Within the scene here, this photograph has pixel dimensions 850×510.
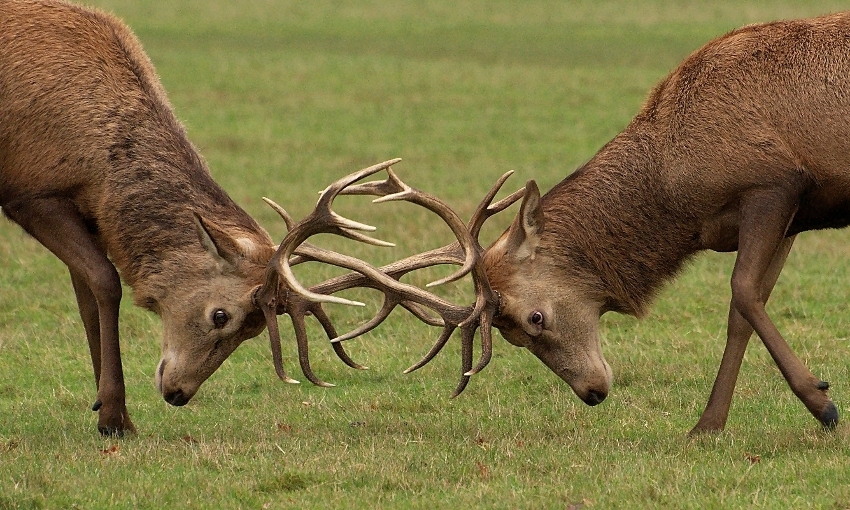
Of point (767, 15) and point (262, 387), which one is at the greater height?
point (262, 387)

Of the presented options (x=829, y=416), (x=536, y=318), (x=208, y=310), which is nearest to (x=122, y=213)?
(x=208, y=310)

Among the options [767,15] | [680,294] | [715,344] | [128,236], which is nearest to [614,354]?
[715,344]

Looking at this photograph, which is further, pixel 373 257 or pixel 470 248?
pixel 373 257

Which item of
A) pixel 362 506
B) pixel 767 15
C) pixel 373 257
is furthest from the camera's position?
pixel 767 15

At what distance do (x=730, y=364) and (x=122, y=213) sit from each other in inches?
146

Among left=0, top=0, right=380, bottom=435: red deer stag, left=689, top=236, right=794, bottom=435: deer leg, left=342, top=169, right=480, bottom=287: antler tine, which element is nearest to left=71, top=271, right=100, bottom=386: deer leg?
left=0, top=0, right=380, bottom=435: red deer stag

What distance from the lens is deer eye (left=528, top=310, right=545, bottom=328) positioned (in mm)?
8328

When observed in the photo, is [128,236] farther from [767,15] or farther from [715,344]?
[767,15]

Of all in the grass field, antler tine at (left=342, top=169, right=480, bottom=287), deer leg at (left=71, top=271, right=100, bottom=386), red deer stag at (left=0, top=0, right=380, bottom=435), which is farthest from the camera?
deer leg at (left=71, top=271, right=100, bottom=386)

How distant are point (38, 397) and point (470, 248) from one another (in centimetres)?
312

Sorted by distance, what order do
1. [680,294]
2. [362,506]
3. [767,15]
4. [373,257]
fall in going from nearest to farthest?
1. [362,506]
2. [680,294]
3. [373,257]
4. [767,15]

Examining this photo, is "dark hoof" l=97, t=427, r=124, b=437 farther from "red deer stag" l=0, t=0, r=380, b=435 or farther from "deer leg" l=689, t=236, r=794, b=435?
"deer leg" l=689, t=236, r=794, b=435

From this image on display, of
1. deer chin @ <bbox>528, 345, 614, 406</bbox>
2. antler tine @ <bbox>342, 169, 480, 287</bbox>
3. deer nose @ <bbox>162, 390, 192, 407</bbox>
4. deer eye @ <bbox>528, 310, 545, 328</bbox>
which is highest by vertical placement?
antler tine @ <bbox>342, 169, 480, 287</bbox>

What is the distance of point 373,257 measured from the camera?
13344mm
